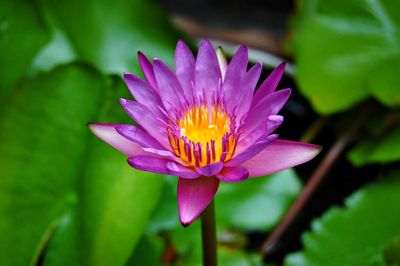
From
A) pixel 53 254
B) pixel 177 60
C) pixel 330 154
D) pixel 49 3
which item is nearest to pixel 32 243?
pixel 53 254

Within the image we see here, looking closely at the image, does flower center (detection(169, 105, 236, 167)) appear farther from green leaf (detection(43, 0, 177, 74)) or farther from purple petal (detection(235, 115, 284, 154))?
green leaf (detection(43, 0, 177, 74))

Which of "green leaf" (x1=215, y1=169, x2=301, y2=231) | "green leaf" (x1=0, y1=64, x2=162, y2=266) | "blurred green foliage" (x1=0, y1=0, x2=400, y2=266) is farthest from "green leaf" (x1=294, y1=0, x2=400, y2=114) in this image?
"green leaf" (x1=0, y1=64, x2=162, y2=266)

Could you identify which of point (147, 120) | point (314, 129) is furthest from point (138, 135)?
point (314, 129)

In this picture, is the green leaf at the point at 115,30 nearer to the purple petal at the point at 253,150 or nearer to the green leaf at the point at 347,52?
the green leaf at the point at 347,52

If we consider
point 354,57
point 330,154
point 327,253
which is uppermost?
point 354,57

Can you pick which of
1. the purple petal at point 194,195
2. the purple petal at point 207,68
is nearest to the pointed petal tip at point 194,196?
the purple petal at point 194,195

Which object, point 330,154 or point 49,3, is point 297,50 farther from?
point 49,3
